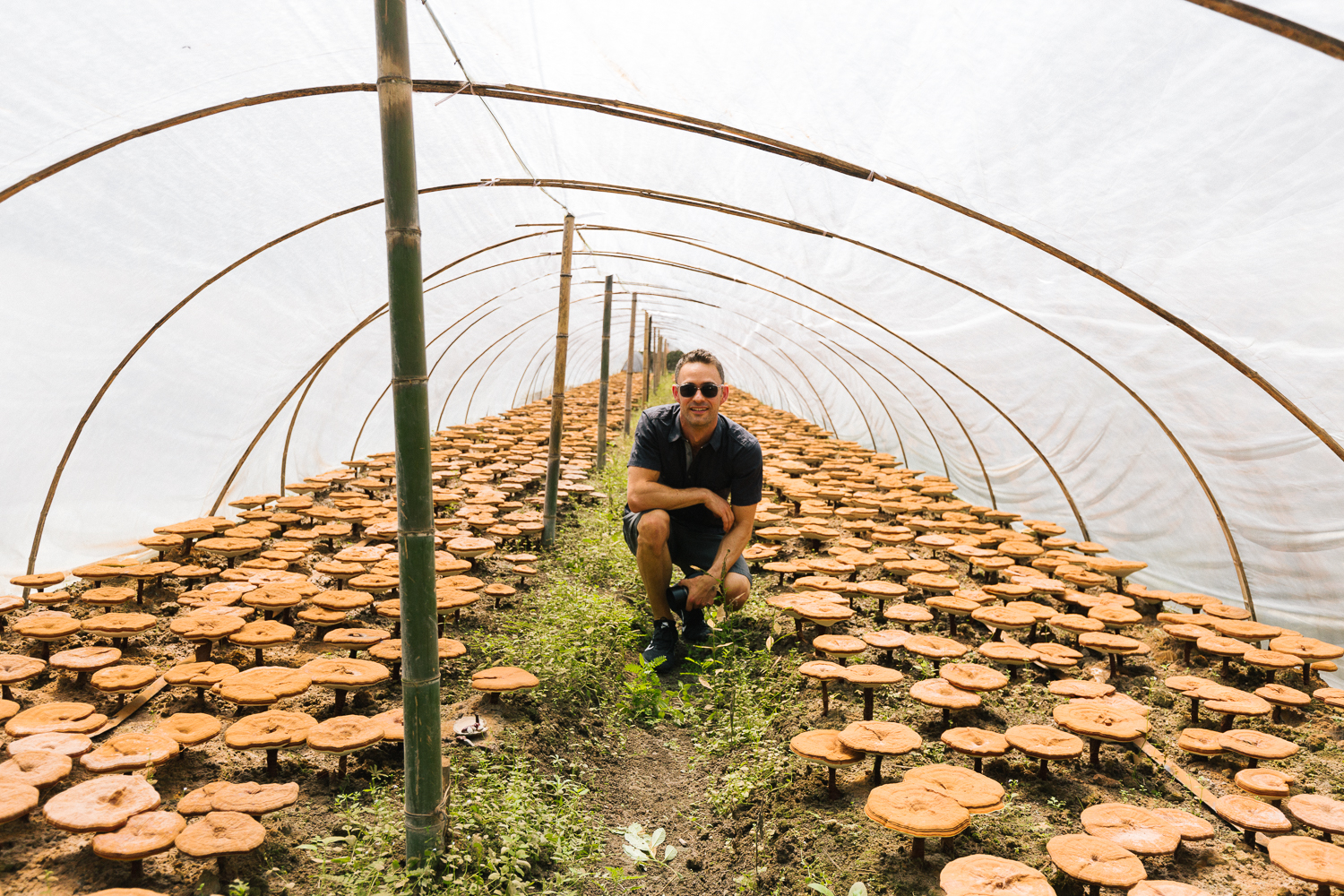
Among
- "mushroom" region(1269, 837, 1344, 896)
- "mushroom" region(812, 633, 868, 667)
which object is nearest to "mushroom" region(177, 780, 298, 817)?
"mushroom" region(812, 633, 868, 667)

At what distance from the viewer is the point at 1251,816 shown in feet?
9.79

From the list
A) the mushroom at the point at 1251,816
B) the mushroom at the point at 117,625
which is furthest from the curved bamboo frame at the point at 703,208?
the mushroom at the point at 1251,816

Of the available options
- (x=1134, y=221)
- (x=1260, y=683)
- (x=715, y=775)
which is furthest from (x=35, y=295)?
(x=1260, y=683)

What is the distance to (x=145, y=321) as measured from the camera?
18.9 feet

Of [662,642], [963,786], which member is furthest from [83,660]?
[963,786]

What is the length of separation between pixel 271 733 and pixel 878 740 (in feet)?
8.23

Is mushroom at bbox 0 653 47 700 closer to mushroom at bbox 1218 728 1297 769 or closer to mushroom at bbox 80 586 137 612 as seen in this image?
mushroom at bbox 80 586 137 612

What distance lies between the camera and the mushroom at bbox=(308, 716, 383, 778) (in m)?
2.98

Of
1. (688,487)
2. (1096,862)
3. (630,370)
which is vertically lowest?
(1096,862)

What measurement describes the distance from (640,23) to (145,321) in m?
4.41

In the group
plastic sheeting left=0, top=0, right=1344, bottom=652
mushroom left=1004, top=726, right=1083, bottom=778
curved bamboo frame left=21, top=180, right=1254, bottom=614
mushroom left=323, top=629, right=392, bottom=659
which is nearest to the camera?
mushroom left=1004, top=726, right=1083, bottom=778

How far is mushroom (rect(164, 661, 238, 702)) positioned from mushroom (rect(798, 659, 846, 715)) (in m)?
2.85

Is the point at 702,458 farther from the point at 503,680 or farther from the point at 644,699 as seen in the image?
the point at 503,680

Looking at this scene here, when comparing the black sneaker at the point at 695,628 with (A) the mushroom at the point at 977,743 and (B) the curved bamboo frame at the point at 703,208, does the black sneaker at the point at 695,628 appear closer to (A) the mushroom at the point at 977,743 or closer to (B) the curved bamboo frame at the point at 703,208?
(A) the mushroom at the point at 977,743
